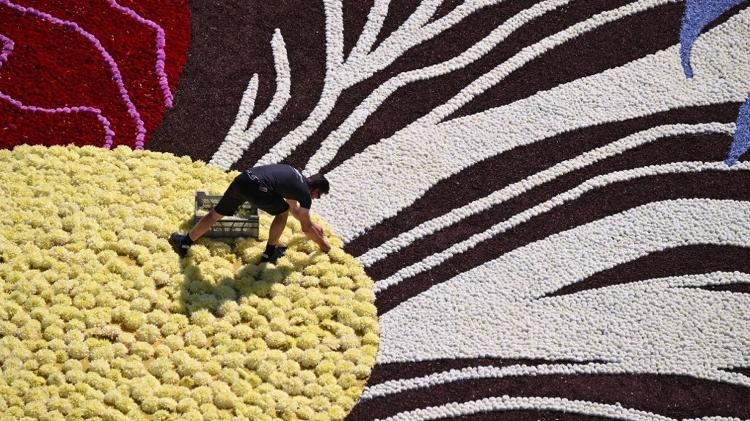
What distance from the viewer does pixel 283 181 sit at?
283 inches

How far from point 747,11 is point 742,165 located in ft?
5.97

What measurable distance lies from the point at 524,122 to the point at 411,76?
105cm

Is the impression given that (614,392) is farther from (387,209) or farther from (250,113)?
(250,113)

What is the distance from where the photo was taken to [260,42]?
9.18 meters

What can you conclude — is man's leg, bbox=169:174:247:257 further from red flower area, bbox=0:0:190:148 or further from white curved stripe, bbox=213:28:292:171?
red flower area, bbox=0:0:190:148

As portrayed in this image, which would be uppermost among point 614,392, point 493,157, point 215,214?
point 493,157

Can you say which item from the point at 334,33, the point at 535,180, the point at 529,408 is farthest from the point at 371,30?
the point at 529,408

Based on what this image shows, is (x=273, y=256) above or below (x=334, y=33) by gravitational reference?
below

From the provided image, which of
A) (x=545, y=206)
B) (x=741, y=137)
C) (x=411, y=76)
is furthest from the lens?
(x=411, y=76)

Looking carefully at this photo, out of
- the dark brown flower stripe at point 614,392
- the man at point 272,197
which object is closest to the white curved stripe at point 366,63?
the man at point 272,197

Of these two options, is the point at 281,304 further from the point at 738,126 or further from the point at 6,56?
the point at 738,126

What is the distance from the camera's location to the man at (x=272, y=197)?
719 cm

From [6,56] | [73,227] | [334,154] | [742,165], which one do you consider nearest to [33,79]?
[6,56]

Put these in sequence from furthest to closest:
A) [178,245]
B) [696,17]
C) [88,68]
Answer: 1. [696,17]
2. [88,68]
3. [178,245]
